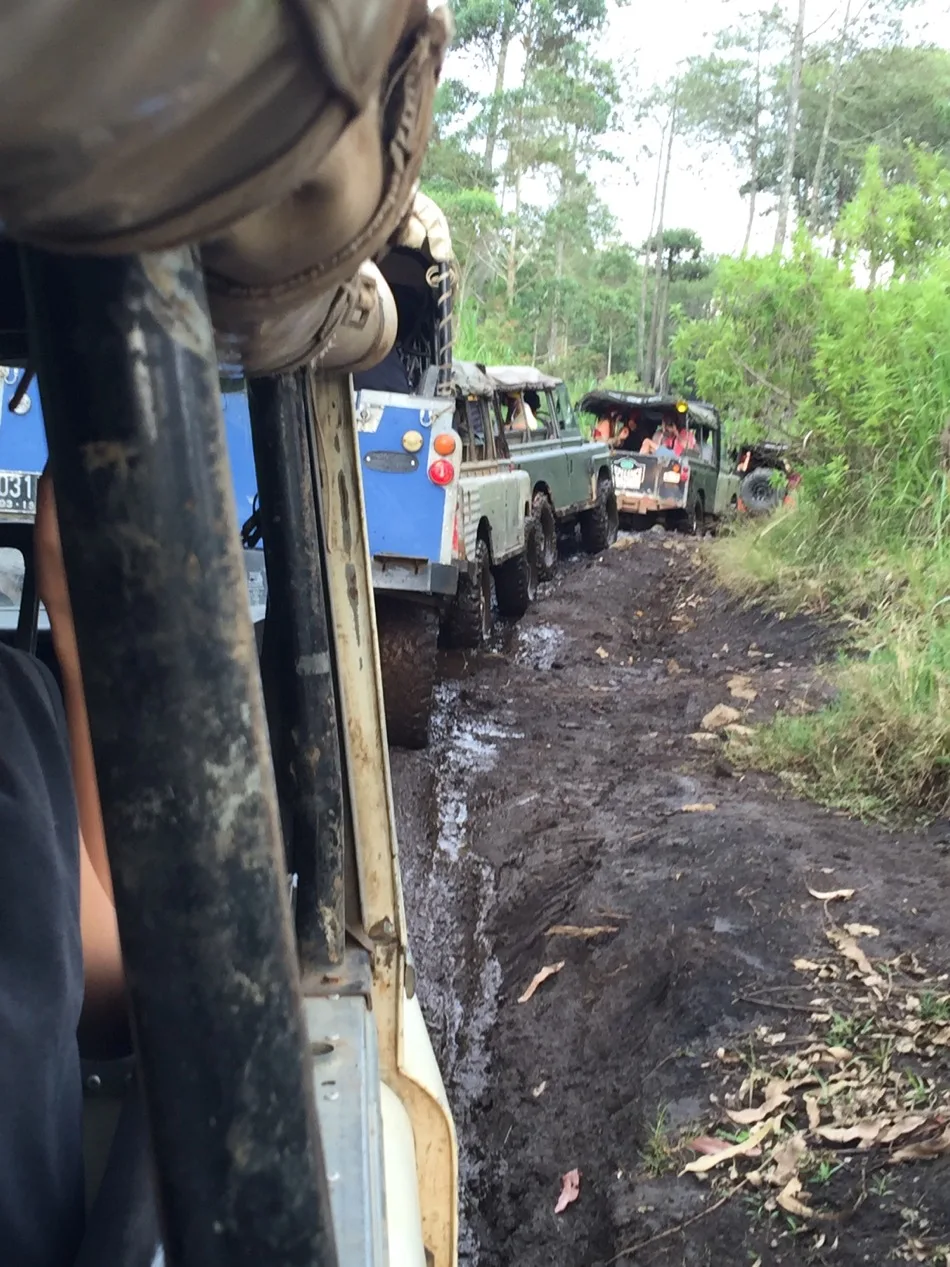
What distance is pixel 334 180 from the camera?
54 centimetres

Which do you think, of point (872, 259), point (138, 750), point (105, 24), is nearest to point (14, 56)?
point (105, 24)

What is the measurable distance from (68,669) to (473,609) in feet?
21.0

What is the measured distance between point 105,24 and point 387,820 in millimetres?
1415

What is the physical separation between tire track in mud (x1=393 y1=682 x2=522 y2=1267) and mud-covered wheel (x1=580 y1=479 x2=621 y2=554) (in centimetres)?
761

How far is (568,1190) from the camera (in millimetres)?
2900

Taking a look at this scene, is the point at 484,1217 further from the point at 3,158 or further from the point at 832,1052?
the point at 3,158

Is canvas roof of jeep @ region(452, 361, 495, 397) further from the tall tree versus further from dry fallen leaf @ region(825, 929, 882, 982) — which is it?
the tall tree

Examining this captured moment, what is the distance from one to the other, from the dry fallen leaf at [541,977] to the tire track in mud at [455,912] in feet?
0.38

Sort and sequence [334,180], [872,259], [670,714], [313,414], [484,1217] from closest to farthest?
[334,180]
[313,414]
[484,1217]
[670,714]
[872,259]

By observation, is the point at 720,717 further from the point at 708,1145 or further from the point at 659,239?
the point at 659,239

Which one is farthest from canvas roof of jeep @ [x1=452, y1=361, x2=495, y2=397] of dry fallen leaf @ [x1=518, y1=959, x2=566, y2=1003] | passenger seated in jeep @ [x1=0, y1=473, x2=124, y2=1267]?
passenger seated in jeep @ [x1=0, y1=473, x2=124, y2=1267]

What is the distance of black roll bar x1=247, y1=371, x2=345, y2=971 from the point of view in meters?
1.49

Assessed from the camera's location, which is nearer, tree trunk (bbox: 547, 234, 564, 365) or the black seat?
the black seat

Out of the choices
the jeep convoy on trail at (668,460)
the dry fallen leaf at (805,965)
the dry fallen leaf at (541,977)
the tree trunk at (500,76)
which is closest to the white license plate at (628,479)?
the jeep convoy on trail at (668,460)
